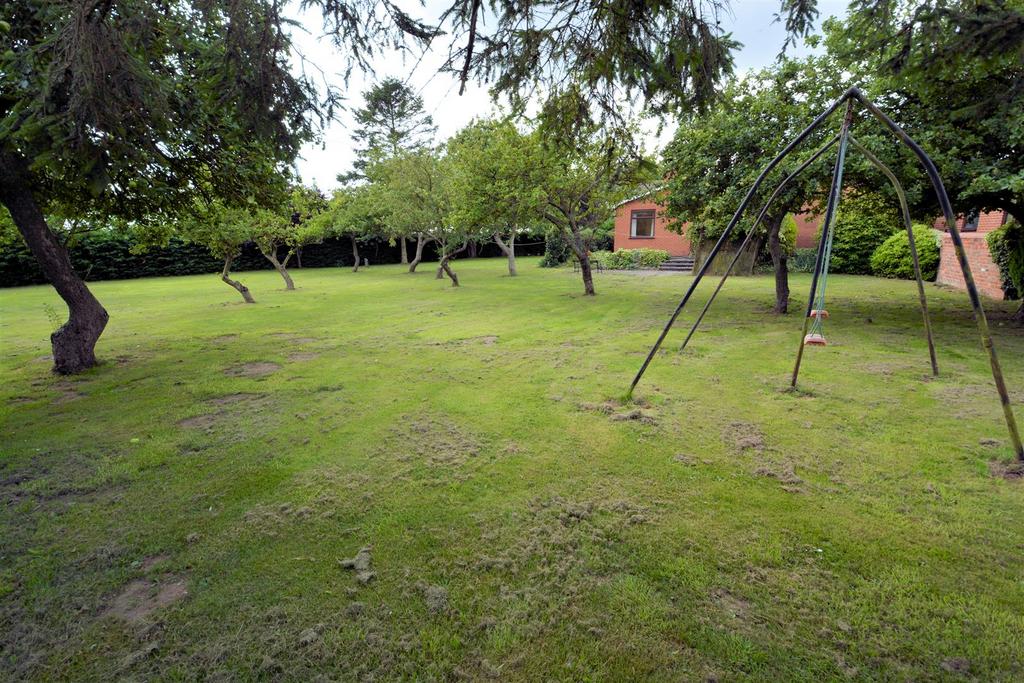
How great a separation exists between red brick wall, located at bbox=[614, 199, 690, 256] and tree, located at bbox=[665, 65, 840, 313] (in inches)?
641

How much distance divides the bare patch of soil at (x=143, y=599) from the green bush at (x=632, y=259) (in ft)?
79.1

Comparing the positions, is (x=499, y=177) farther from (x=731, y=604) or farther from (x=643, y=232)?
(x=643, y=232)

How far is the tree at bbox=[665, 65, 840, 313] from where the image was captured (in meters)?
8.79

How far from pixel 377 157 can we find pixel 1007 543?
25604 mm

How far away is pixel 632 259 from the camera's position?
84.7 feet

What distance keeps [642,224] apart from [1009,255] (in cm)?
1773

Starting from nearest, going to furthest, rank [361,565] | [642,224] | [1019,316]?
[361,565], [1019,316], [642,224]

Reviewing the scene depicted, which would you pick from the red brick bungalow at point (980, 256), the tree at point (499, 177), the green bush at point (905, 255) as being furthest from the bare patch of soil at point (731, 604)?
the green bush at point (905, 255)

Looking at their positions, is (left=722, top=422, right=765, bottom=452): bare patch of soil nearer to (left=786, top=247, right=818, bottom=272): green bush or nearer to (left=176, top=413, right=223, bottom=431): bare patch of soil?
(left=176, top=413, right=223, bottom=431): bare patch of soil

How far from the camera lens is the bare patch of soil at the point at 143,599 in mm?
2430

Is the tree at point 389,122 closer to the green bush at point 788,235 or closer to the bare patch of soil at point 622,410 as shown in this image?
the bare patch of soil at point 622,410

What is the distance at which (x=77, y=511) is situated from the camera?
3.43m

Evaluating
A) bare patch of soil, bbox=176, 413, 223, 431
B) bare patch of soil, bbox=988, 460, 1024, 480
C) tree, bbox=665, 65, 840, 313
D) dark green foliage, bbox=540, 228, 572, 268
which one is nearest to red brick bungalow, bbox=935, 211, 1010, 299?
tree, bbox=665, 65, 840, 313

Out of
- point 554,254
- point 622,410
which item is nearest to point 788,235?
point 554,254
